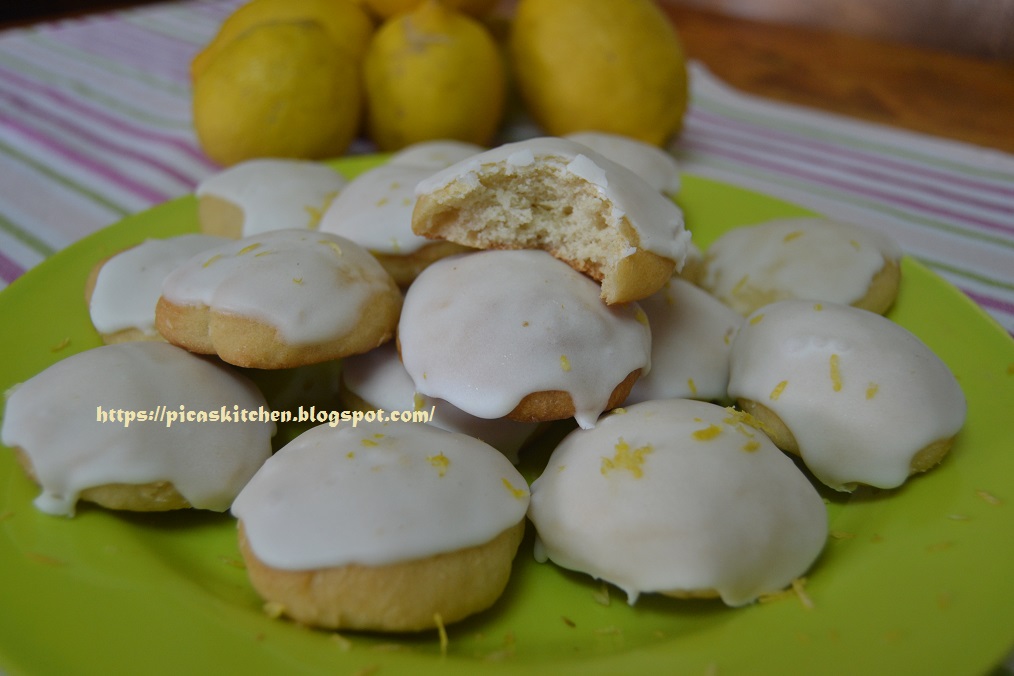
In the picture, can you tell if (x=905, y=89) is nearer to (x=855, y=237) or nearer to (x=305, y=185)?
(x=855, y=237)

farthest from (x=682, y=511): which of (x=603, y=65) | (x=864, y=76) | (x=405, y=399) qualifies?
(x=864, y=76)

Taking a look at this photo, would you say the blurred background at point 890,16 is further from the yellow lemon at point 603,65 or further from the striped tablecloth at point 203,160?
the yellow lemon at point 603,65

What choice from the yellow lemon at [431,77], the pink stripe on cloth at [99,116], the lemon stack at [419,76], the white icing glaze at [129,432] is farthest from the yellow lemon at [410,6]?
the white icing glaze at [129,432]

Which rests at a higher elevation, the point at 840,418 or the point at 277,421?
the point at 840,418

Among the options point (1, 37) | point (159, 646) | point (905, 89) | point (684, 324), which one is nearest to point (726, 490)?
point (684, 324)

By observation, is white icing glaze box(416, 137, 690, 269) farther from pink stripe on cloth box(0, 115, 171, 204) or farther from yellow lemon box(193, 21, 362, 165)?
pink stripe on cloth box(0, 115, 171, 204)

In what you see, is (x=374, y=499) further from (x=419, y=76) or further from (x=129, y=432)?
(x=419, y=76)
